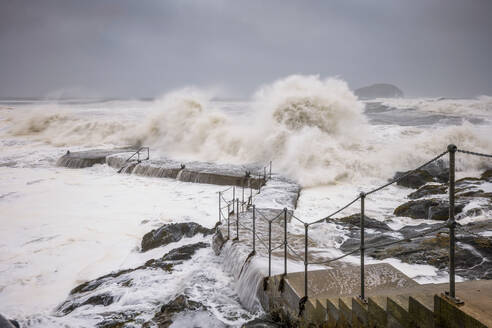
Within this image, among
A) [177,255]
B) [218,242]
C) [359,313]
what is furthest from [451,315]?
[177,255]

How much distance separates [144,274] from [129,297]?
2.59 ft

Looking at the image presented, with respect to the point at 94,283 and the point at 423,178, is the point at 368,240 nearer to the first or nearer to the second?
the point at 94,283

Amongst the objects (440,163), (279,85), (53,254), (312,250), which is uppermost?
(279,85)

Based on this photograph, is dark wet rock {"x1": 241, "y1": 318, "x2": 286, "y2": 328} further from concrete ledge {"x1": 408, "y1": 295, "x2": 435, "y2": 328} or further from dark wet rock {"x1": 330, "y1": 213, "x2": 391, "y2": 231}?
dark wet rock {"x1": 330, "y1": 213, "x2": 391, "y2": 231}

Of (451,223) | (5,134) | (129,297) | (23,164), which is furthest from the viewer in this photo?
(5,134)

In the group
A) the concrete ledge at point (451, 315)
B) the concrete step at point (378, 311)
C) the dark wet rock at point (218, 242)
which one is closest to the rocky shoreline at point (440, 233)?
the concrete step at point (378, 311)

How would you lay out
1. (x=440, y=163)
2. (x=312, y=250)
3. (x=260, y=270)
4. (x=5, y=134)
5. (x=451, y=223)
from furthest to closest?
1. (x=5, y=134)
2. (x=440, y=163)
3. (x=312, y=250)
4. (x=260, y=270)
5. (x=451, y=223)

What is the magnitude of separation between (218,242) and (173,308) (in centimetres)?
229

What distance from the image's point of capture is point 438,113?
43812 mm

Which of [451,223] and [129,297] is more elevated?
[451,223]

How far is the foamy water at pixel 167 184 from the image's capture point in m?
6.29

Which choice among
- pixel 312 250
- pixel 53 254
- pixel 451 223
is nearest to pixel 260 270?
pixel 312 250

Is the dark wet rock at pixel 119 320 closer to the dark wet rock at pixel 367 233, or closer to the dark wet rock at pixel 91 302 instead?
the dark wet rock at pixel 91 302

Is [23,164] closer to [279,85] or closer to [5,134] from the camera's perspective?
[5,134]
